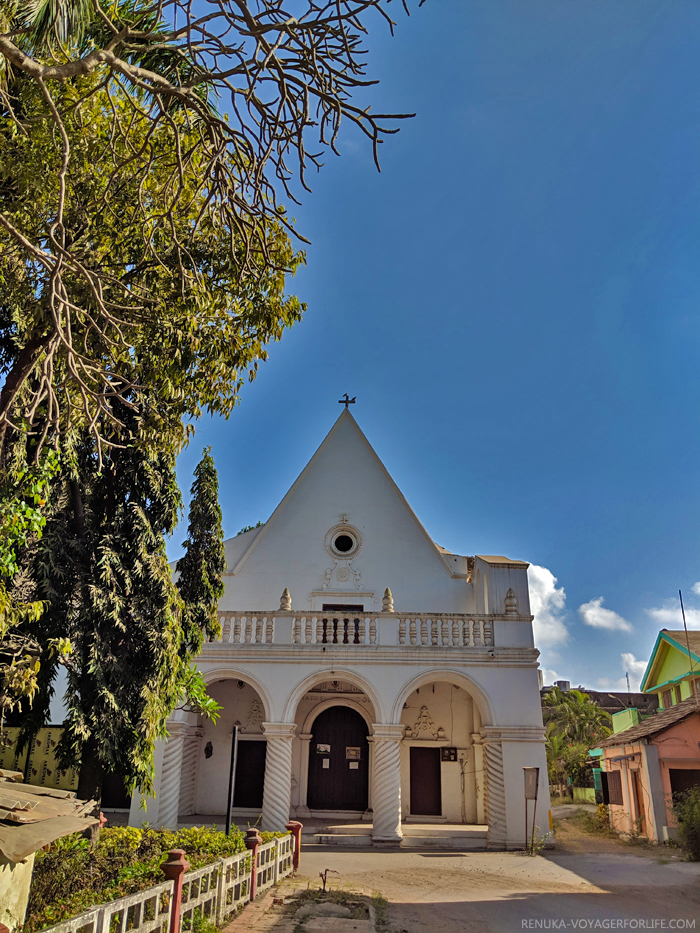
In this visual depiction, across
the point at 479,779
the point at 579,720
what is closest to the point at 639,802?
the point at 479,779

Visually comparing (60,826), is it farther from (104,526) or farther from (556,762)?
(556,762)

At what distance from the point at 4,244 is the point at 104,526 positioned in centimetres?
437

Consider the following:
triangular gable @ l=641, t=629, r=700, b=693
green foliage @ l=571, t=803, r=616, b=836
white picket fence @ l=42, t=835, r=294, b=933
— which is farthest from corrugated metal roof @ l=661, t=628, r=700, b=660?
white picket fence @ l=42, t=835, r=294, b=933

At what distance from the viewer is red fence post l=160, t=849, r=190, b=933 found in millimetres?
5453

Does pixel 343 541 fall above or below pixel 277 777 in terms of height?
above

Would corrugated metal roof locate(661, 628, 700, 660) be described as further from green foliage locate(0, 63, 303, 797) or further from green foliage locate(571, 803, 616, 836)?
green foliage locate(0, 63, 303, 797)

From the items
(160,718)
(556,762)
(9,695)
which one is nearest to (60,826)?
(9,695)

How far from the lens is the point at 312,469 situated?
19578 millimetres

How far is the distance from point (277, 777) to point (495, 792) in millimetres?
4548

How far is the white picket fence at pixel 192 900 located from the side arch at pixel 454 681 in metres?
5.31

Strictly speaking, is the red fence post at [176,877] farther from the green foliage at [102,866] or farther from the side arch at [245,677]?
the side arch at [245,677]

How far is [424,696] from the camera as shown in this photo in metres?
17.2

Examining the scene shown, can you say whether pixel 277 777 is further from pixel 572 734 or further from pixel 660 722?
pixel 572 734

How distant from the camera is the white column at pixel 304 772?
1625cm
